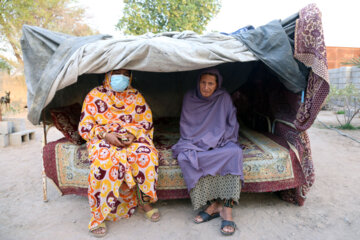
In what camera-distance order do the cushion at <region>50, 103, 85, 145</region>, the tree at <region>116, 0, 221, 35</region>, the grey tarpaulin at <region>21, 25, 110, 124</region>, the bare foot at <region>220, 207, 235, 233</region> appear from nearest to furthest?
the bare foot at <region>220, 207, 235, 233</region>, the grey tarpaulin at <region>21, 25, 110, 124</region>, the cushion at <region>50, 103, 85, 145</region>, the tree at <region>116, 0, 221, 35</region>

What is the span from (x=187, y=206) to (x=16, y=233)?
1.69 m

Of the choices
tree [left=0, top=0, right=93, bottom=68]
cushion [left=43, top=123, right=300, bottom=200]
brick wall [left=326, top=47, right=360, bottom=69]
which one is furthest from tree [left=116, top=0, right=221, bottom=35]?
brick wall [left=326, top=47, right=360, bottom=69]

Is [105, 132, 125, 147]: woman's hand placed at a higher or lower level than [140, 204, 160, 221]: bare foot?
higher

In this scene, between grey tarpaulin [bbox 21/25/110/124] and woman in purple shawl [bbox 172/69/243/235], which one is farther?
grey tarpaulin [bbox 21/25/110/124]

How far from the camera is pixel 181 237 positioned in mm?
2357

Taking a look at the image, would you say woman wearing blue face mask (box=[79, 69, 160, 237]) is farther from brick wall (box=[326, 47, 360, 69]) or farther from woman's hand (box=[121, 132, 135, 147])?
brick wall (box=[326, 47, 360, 69])

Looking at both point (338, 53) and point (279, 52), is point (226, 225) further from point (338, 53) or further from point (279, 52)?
point (338, 53)

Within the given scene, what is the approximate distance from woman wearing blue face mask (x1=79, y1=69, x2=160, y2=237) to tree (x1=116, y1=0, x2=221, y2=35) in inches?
247

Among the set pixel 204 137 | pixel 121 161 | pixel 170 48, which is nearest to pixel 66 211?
pixel 121 161

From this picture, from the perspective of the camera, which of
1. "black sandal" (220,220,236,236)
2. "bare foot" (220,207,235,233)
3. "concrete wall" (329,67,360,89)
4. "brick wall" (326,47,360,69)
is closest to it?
"black sandal" (220,220,236,236)

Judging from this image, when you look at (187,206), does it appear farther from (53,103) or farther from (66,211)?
(53,103)

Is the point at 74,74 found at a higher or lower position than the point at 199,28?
lower

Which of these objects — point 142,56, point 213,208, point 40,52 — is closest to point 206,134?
point 213,208

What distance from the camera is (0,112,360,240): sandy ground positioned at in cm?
240
